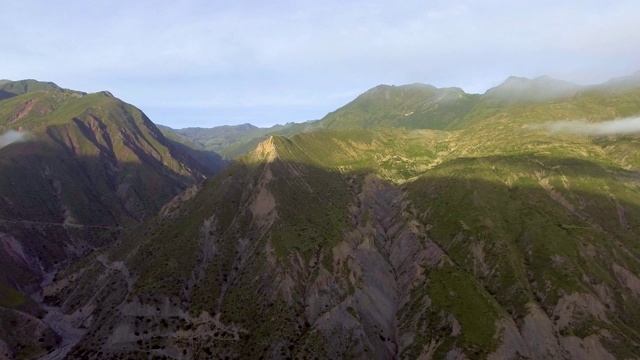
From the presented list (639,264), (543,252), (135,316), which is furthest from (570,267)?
(135,316)

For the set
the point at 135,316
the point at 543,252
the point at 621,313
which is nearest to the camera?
the point at 621,313

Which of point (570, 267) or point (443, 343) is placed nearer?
point (443, 343)

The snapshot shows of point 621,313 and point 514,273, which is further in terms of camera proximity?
point 514,273

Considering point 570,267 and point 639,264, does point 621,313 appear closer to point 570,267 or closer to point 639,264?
point 570,267

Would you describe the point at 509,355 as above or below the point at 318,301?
below

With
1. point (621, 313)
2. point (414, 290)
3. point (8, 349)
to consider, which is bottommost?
point (621, 313)

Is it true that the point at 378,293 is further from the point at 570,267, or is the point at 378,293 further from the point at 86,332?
the point at 86,332

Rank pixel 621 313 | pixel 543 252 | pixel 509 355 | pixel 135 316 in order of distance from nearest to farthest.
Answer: pixel 509 355 < pixel 621 313 < pixel 135 316 < pixel 543 252

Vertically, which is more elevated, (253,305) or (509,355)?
(253,305)

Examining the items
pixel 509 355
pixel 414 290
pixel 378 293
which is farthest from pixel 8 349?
pixel 509 355
